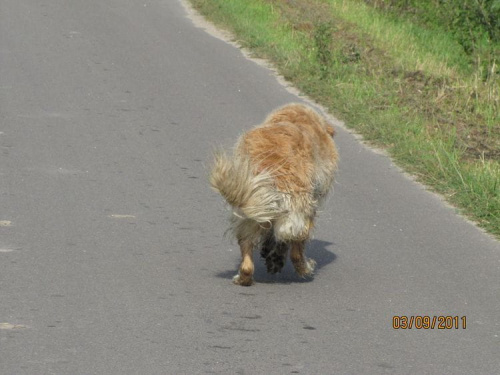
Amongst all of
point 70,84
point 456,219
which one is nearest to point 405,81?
point 70,84

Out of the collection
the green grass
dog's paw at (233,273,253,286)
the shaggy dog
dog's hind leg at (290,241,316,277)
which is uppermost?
the shaggy dog

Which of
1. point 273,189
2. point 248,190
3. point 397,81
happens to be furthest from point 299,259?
point 397,81

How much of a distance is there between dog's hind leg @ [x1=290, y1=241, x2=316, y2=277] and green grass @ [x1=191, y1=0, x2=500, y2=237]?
6.23ft

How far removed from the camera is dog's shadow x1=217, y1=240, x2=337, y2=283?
727 cm

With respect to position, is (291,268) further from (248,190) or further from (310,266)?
(248,190)

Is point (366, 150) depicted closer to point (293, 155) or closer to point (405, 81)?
point (405, 81)

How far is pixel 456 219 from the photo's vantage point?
8766mm

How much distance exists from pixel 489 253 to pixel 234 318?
242 centimetres

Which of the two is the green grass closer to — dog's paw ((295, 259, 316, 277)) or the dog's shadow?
the dog's shadow

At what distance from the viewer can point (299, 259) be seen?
7195 mm

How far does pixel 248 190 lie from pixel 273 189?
0.56 ft

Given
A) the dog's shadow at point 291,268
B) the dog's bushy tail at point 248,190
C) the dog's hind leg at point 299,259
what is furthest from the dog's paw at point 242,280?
the dog's bushy tail at point 248,190

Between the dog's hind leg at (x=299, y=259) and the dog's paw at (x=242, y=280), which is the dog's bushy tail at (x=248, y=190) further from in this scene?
the dog's hind leg at (x=299, y=259)
